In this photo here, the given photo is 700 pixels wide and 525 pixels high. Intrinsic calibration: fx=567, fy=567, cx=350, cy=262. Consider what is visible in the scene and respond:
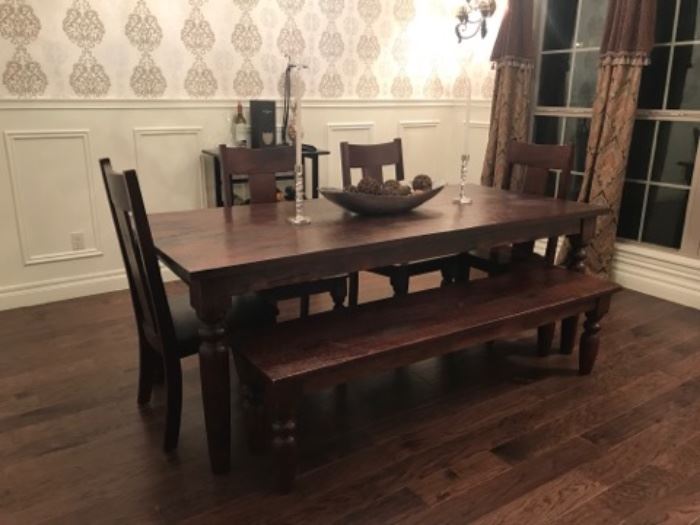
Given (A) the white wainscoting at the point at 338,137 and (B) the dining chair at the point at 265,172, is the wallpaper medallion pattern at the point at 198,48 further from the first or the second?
(B) the dining chair at the point at 265,172

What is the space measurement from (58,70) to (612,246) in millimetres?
3470

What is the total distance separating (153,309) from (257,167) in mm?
997

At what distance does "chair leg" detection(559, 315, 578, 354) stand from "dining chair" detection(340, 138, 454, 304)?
2.00 feet

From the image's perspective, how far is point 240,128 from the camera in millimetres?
3662

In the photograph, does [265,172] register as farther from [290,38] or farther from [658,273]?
[658,273]

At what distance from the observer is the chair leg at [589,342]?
241 centimetres

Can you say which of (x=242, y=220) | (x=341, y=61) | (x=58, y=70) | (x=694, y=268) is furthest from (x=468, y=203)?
(x=58, y=70)

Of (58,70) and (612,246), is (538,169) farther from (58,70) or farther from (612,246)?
(58,70)

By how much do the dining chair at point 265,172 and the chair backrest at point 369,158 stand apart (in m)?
0.31

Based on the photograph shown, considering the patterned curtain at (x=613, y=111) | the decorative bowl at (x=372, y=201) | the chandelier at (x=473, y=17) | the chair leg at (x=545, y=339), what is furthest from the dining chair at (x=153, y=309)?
the chandelier at (x=473, y=17)

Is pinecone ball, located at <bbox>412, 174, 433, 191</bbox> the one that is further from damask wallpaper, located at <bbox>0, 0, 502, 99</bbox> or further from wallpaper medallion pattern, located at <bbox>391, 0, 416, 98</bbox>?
wallpaper medallion pattern, located at <bbox>391, 0, 416, 98</bbox>

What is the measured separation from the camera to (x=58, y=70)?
309cm

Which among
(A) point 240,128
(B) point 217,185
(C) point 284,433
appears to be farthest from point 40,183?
(C) point 284,433

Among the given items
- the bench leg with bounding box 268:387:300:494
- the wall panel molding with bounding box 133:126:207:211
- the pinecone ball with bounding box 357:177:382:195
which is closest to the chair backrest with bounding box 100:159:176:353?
the bench leg with bounding box 268:387:300:494
